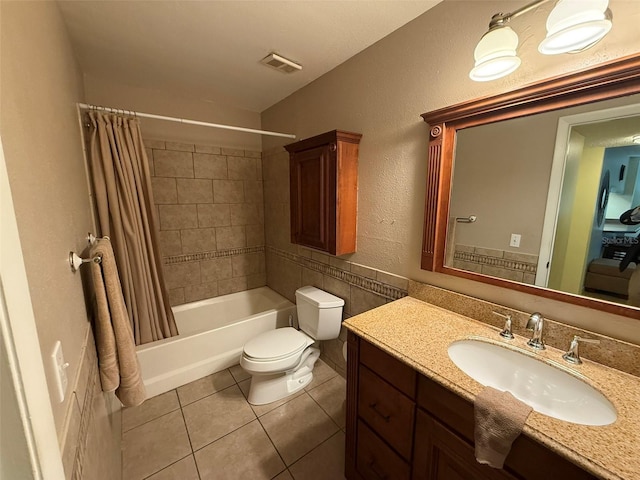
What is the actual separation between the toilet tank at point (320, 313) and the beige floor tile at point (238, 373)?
60 cm

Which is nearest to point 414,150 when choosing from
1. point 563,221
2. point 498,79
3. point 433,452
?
point 498,79

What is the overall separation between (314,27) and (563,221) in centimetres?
152

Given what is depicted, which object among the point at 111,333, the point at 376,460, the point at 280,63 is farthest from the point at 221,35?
the point at 376,460

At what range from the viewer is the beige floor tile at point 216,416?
→ 5.21 feet

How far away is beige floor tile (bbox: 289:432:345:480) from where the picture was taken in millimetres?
1361

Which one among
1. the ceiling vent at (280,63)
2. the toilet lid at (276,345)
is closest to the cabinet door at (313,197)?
the ceiling vent at (280,63)

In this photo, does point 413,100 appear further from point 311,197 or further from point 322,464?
point 322,464

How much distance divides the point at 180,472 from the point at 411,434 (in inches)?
48.9

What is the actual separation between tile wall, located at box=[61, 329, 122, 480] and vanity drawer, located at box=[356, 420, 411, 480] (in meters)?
1.00

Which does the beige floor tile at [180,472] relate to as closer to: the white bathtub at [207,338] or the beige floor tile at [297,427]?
the beige floor tile at [297,427]

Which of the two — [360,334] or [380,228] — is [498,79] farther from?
[360,334]

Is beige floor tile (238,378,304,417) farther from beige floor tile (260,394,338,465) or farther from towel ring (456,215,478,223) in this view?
towel ring (456,215,478,223)

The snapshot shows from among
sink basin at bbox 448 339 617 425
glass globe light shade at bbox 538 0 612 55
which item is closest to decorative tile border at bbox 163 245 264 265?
sink basin at bbox 448 339 617 425

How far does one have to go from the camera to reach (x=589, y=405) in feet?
2.75
